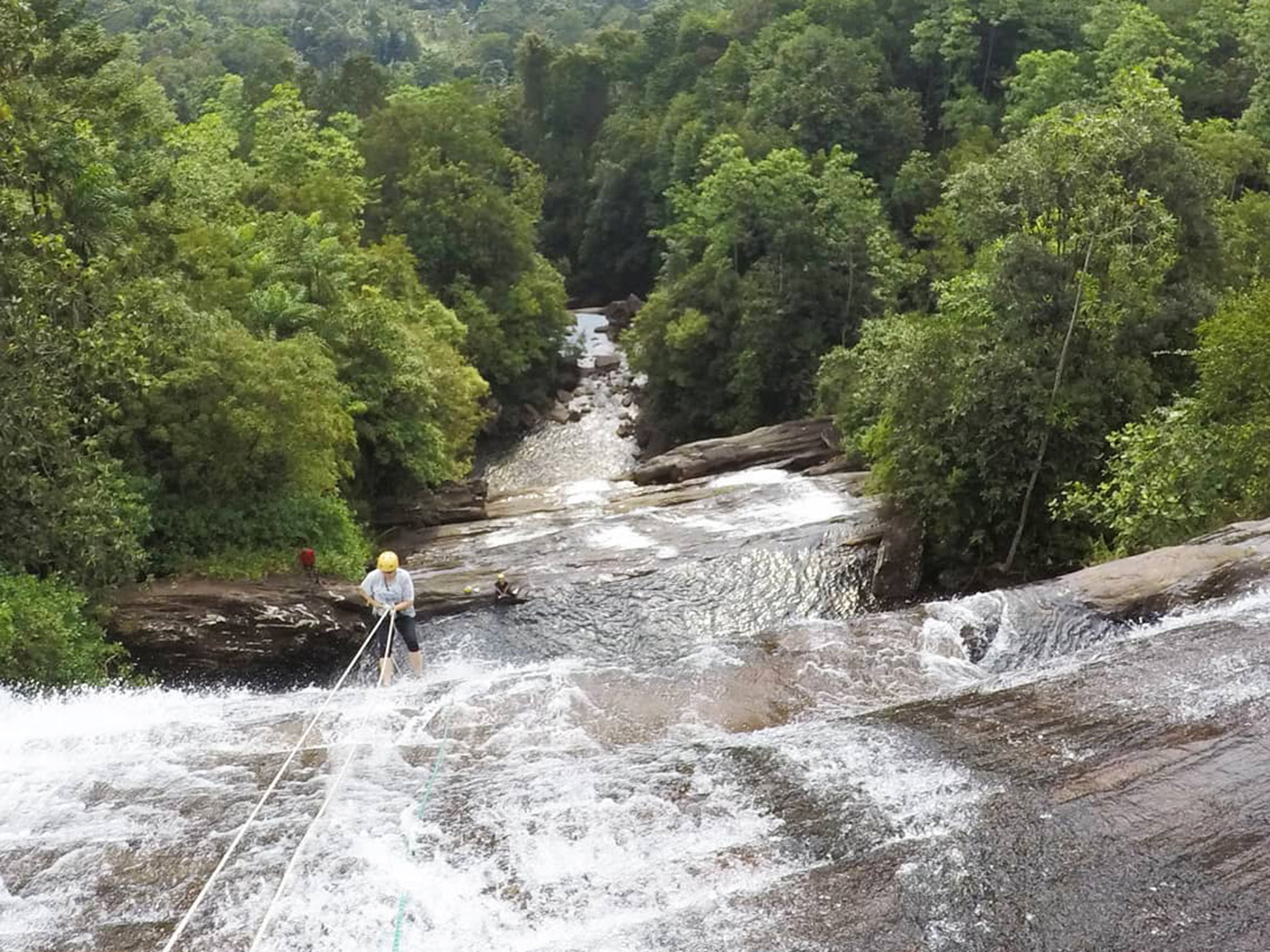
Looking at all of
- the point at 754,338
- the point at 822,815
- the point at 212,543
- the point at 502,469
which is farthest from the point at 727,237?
the point at 822,815

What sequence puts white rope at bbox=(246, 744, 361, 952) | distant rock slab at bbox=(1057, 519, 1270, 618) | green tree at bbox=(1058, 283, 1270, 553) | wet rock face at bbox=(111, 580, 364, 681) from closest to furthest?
1. white rope at bbox=(246, 744, 361, 952)
2. distant rock slab at bbox=(1057, 519, 1270, 618)
3. green tree at bbox=(1058, 283, 1270, 553)
4. wet rock face at bbox=(111, 580, 364, 681)

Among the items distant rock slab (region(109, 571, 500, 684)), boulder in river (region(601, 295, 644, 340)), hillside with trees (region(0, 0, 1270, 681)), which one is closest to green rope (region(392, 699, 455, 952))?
hillside with trees (region(0, 0, 1270, 681))

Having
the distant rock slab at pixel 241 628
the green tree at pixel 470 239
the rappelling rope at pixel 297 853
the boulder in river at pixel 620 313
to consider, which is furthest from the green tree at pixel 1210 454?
the boulder in river at pixel 620 313

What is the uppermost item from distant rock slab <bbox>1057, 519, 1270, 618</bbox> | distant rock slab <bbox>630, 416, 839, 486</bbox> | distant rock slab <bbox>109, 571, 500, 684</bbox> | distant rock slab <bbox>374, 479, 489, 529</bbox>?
distant rock slab <bbox>1057, 519, 1270, 618</bbox>

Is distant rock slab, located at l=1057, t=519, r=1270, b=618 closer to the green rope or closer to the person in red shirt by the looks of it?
the green rope

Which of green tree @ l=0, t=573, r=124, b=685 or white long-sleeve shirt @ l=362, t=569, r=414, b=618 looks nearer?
green tree @ l=0, t=573, r=124, b=685

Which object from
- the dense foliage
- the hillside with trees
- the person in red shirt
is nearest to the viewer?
the dense foliage

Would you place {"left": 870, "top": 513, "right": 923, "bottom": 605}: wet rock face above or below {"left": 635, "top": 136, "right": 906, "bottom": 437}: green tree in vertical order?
below

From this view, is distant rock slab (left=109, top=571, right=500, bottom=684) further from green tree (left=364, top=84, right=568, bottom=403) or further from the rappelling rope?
green tree (left=364, top=84, right=568, bottom=403)
